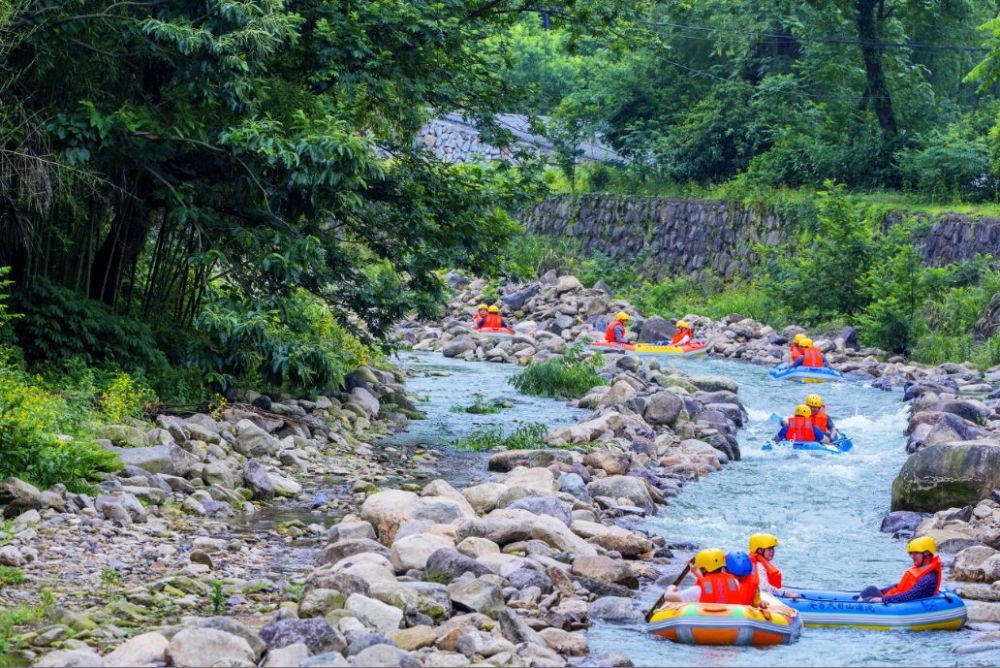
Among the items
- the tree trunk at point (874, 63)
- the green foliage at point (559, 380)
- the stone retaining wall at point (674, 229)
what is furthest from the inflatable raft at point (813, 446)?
the tree trunk at point (874, 63)

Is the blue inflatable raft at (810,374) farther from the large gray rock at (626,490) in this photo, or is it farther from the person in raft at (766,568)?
the person in raft at (766,568)

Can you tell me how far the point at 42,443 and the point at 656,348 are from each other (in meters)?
16.6

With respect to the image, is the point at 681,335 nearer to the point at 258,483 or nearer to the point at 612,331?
the point at 612,331

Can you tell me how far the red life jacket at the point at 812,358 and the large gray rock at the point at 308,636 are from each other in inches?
602

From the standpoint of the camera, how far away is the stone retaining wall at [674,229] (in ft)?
98.6

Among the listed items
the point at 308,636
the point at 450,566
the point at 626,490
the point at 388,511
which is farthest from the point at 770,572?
the point at 308,636

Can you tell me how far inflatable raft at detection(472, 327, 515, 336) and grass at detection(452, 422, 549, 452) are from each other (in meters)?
11.3

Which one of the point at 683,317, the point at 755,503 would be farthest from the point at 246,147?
the point at 683,317

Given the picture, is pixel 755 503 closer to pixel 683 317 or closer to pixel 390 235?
pixel 390 235

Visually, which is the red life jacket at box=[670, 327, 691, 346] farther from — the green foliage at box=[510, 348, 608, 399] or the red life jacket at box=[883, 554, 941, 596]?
the red life jacket at box=[883, 554, 941, 596]

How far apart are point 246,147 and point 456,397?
7701 mm

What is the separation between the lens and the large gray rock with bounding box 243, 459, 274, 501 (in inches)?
431

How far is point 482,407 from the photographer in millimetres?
17359

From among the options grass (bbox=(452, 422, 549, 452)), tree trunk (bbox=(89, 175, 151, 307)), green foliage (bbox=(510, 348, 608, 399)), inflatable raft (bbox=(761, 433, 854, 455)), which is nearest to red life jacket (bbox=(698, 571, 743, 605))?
grass (bbox=(452, 422, 549, 452))
